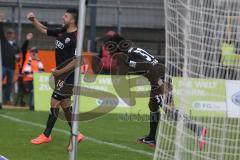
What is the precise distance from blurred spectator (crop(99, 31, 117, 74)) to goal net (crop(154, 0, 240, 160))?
10171 mm

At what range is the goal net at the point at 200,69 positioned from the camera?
7586 millimetres

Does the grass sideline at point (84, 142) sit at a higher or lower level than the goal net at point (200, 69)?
lower

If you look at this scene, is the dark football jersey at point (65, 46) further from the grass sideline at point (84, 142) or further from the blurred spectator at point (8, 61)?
the blurred spectator at point (8, 61)

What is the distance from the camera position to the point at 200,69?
7.66 metres

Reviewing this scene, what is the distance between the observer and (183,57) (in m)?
7.73

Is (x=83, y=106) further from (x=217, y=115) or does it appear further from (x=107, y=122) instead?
(x=217, y=115)

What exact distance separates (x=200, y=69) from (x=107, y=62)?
11171 millimetres

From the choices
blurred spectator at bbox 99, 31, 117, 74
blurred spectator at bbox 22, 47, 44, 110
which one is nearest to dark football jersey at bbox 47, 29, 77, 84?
blurred spectator at bbox 99, 31, 117, 74

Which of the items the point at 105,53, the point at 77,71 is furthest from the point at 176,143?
the point at 105,53

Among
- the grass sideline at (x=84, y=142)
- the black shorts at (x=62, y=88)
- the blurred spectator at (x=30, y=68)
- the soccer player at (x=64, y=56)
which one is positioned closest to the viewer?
the grass sideline at (x=84, y=142)

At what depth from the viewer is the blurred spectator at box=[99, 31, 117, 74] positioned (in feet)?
60.3

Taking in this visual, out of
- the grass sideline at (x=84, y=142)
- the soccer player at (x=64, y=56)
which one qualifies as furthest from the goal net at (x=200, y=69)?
the soccer player at (x=64, y=56)

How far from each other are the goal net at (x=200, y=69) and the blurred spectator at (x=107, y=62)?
10171 millimetres

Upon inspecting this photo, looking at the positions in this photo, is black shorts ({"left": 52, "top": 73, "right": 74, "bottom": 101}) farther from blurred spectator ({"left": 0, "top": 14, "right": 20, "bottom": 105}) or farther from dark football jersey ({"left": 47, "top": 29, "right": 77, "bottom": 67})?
blurred spectator ({"left": 0, "top": 14, "right": 20, "bottom": 105})
